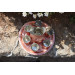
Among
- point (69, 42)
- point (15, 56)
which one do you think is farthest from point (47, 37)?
point (15, 56)

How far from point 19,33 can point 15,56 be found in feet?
1.03

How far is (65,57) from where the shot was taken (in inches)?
90.4

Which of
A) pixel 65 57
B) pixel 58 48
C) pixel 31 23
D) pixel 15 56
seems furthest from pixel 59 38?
pixel 15 56

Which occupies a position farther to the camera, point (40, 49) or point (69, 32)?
point (69, 32)

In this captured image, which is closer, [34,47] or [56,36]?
[34,47]

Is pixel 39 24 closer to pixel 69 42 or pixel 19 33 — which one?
pixel 19 33

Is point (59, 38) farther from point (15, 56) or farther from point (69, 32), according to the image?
point (15, 56)

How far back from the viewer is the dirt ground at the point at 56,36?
216 cm

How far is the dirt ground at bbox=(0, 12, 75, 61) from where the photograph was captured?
7.10 ft

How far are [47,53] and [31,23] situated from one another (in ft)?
1.50

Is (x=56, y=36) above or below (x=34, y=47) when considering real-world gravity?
above

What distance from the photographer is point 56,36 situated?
227cm

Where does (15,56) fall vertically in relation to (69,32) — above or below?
below

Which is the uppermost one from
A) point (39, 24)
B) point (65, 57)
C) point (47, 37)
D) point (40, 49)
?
point (39, 24)
